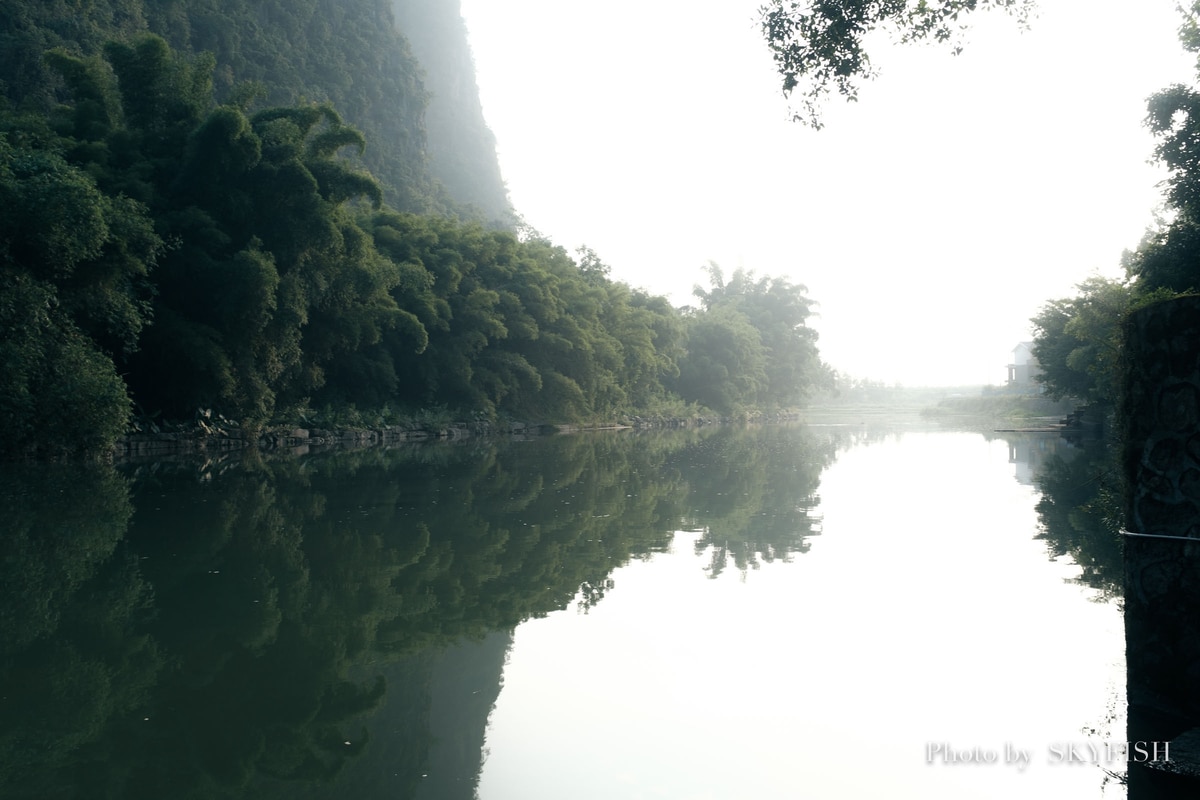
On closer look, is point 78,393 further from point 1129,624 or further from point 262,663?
point 1129,624

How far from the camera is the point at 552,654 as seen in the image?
157 inches

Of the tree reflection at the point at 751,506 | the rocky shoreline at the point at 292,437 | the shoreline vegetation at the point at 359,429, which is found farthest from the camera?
the shoreline vegetation at the point at 359,429

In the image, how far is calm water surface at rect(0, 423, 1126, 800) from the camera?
278cm

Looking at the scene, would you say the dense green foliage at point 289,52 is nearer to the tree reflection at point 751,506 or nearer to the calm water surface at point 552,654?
the tree reflection at point 751,506

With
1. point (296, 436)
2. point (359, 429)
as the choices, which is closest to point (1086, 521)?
point (296, 436)

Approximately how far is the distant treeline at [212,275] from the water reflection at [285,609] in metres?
2.81

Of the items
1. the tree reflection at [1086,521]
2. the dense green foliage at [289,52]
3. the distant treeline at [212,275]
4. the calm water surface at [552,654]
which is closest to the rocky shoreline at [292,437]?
the distant treeline at [212,275]

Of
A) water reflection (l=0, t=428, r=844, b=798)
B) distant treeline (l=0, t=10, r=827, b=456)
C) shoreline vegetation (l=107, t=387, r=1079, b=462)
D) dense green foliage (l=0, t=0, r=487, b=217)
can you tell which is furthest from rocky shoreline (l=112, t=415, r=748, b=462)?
dense green foliage (l=0, t=0, r=487, b=217)

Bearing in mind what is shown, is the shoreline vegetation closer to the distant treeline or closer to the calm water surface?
the distant treeline

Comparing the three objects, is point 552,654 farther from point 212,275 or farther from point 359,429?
point 359,429

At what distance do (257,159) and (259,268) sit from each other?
222cm

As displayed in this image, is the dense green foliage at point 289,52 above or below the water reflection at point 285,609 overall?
above

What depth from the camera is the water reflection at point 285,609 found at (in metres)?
2.84

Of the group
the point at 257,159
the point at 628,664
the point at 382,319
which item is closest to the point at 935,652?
the point at 628,664
